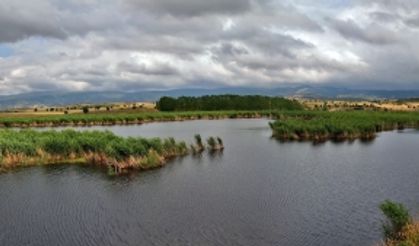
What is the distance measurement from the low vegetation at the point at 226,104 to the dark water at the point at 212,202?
387ft

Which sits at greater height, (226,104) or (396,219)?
(226,104)

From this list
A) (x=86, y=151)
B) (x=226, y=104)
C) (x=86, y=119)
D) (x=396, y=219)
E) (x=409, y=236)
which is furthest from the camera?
(x=226, y=104)

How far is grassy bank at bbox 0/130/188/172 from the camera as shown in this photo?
39750mm

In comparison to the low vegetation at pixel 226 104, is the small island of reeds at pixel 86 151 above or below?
below

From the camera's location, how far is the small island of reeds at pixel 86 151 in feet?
130

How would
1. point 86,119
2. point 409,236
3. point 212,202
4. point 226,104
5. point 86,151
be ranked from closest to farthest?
point 409,236 < point 212,202 < point 86,151 < point 86,119 < point 226,104

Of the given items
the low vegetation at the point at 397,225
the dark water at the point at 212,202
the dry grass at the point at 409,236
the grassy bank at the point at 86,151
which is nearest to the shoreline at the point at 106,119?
the grassy bank at the point at 86,151

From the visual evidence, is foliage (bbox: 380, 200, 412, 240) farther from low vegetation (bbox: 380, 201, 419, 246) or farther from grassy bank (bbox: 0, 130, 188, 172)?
grassy bank (bbox: 0, 130, 188, 172)

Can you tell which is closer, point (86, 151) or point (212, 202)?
point (212, 202)

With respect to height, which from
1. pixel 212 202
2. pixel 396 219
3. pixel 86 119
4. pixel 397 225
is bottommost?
pixel 212 202

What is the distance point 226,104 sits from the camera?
16875 centimetres

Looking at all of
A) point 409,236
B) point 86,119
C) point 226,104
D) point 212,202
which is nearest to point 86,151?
point 212,202

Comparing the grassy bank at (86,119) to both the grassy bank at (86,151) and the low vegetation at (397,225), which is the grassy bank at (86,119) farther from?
the low vegetation at (397,225)

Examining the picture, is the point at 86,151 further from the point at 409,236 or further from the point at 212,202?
the point at 409,236
